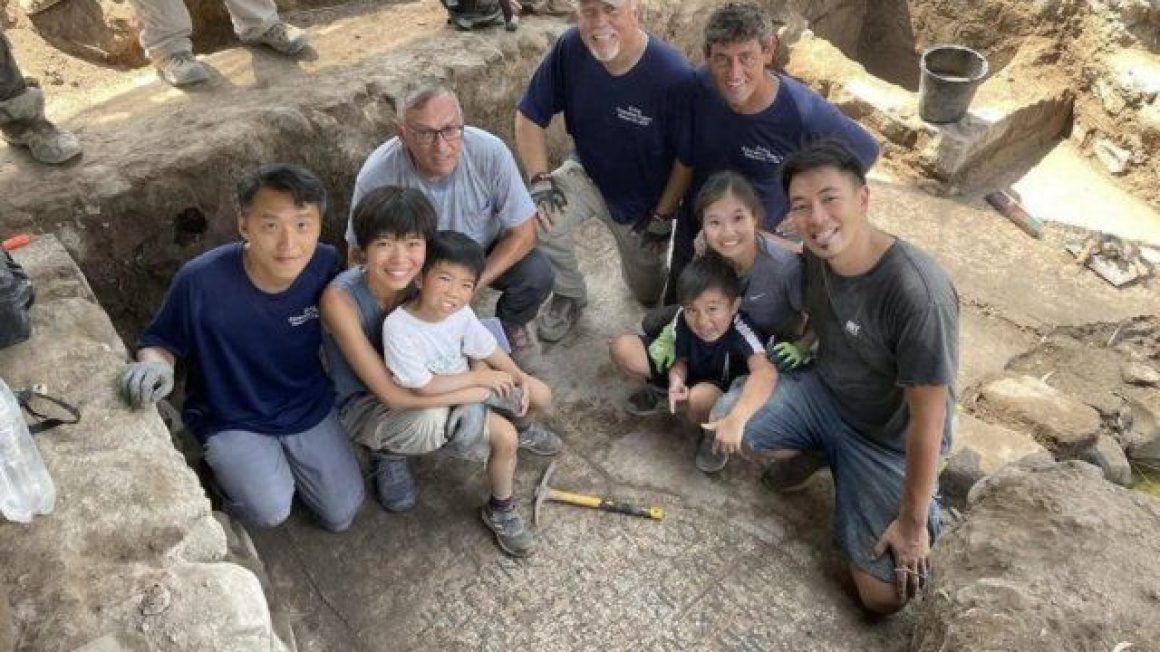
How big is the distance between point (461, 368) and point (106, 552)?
1.37 metres

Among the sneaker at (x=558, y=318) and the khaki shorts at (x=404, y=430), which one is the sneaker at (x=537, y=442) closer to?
the khaki shorts at (x=404, y=430)

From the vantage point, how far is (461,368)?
10.5 feet

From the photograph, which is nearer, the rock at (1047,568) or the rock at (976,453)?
the rock at (1047,568)

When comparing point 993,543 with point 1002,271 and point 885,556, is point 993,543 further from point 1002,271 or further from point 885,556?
point 1002,271

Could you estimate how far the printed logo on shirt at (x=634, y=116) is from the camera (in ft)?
12.9

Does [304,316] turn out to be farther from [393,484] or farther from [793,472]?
[793,472]

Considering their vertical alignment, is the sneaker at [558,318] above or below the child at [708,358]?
below

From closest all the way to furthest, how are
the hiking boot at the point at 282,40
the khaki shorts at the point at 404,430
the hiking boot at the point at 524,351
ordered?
the khaki shorts at the point at 404,430 < the hiking boot at the point at 524,351 < the hiking boot at the point at 282,40

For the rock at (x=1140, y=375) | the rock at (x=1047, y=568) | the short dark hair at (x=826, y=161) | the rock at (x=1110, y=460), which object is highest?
the short dark hair at (x=826, y=161)

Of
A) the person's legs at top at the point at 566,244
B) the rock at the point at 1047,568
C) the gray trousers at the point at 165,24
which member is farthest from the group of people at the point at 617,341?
the gray trousers at the point at 165,24

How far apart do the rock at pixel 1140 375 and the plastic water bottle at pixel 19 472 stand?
496 cm

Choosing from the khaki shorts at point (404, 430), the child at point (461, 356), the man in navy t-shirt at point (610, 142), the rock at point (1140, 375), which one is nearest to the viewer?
the child at point (461, 356)

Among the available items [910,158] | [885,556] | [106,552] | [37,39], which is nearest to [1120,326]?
[910,158]

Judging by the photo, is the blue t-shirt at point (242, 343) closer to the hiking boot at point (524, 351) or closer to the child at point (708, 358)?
the hiking boot at point (524, 351)
